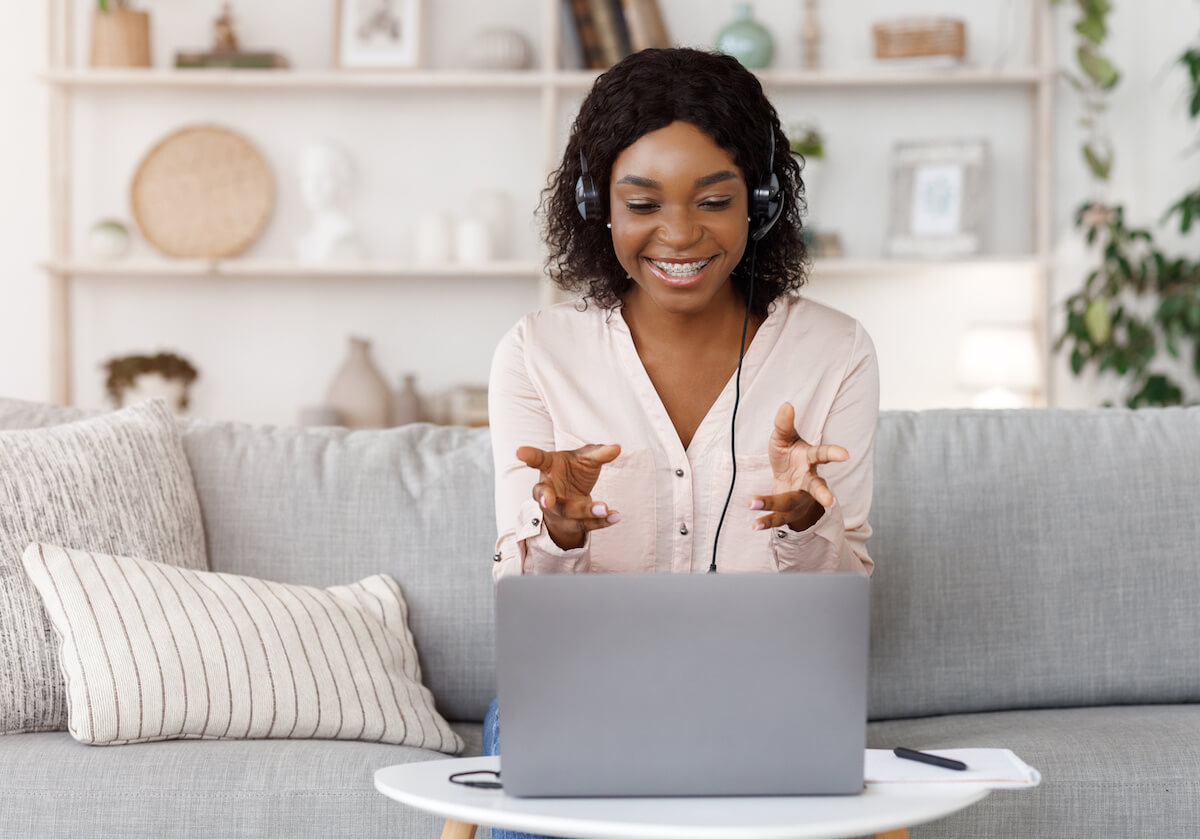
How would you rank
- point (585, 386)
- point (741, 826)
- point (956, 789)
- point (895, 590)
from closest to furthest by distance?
point (741, 826)
point (956, 789)
point (585, 386)
point (895, 590)

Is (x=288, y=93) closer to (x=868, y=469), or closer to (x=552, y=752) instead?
(x=868, y=469)

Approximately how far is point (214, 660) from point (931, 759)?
0.85m

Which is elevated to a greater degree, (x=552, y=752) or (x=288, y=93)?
(x=288, y=93)

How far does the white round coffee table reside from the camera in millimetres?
731

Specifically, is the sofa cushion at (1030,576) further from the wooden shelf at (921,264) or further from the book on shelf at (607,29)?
the book on shelf at (607,29)

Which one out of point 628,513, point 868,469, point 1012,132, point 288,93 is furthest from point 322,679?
point 1012,132

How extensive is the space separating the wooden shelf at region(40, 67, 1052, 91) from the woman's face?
204cm

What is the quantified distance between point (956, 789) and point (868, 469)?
555 mm

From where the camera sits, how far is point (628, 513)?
134 cm

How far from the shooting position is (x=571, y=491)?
1.05 metres

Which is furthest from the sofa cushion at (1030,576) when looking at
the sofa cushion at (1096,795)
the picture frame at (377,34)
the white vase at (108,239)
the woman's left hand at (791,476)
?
the white vase at (108,239)

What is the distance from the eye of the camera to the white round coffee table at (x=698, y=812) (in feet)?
2.40

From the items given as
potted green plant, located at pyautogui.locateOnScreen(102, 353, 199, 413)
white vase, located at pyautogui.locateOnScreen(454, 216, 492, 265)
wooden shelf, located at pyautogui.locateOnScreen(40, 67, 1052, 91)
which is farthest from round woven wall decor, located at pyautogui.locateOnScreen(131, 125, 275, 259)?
white vase, located at pyautogui.locateOnScreen(454, 216, 492, 265)

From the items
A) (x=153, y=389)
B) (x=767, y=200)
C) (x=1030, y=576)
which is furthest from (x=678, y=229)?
(x=153, y=389)
